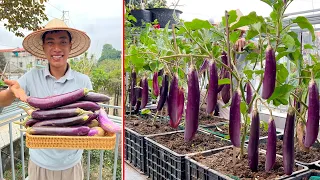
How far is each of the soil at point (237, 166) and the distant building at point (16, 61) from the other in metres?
0.99

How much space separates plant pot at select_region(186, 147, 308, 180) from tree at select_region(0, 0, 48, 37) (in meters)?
1.02

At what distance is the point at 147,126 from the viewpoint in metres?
2.89

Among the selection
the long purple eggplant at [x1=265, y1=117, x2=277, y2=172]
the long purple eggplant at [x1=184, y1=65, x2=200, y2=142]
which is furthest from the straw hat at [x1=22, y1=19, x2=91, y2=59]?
the long purple eggplant at [x1=265, y1=117, x2=277, y2=172]

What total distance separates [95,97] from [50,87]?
0.50ft

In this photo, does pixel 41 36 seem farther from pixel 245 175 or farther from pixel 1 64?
pixel 245 175

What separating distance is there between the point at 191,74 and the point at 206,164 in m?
0.60

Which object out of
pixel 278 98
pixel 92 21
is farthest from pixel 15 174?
pixel 278 98

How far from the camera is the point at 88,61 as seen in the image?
1236 mm

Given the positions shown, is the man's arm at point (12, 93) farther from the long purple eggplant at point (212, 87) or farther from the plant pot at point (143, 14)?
the plant pot at point (143, 14)

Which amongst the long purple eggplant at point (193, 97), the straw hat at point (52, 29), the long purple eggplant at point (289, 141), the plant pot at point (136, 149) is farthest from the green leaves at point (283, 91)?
the plant pot at point (136, 149)

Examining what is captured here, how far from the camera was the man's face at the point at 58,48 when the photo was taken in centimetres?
123

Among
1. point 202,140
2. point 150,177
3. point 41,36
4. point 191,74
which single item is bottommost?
point 150,177

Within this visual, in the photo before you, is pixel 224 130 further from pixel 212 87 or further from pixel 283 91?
pixel 212 87

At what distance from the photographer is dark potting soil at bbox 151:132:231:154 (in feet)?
7.19
